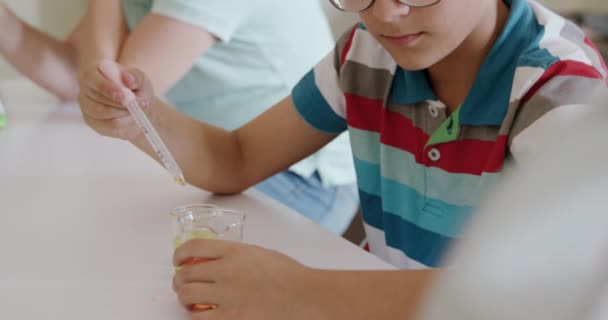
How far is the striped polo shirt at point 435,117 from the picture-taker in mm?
820

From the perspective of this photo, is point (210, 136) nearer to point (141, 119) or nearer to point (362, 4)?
point (141, 119)

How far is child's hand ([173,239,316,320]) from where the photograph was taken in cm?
67

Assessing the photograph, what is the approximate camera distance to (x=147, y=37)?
4.62ft

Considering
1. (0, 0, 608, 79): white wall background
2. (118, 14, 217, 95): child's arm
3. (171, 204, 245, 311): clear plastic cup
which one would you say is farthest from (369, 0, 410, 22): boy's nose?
(0, 0, 608, 79): white wall background

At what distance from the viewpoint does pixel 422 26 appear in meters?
0.85

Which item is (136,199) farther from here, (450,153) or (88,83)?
(450,153)

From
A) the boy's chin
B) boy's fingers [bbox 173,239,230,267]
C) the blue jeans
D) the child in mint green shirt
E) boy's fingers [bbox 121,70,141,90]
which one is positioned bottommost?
the blue jeans

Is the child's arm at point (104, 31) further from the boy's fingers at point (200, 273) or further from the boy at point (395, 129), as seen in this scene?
the boy's fingers at point (200, 273)

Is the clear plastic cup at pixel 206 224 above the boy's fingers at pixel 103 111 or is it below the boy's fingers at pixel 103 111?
below

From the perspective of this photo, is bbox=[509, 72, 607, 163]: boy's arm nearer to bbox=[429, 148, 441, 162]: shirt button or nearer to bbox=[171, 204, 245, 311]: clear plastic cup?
bbox=[429, 148, 441, 162]: shirt button

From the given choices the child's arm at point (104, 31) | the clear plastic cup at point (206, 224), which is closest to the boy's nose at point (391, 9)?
the clear plastic cup at point (206, 224)

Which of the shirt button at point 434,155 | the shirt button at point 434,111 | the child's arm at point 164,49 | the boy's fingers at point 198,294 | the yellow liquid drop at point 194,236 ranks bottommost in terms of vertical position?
the child's arm at point 164,49

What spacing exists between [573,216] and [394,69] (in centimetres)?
88

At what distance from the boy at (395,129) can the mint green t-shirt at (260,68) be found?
0.38 m
